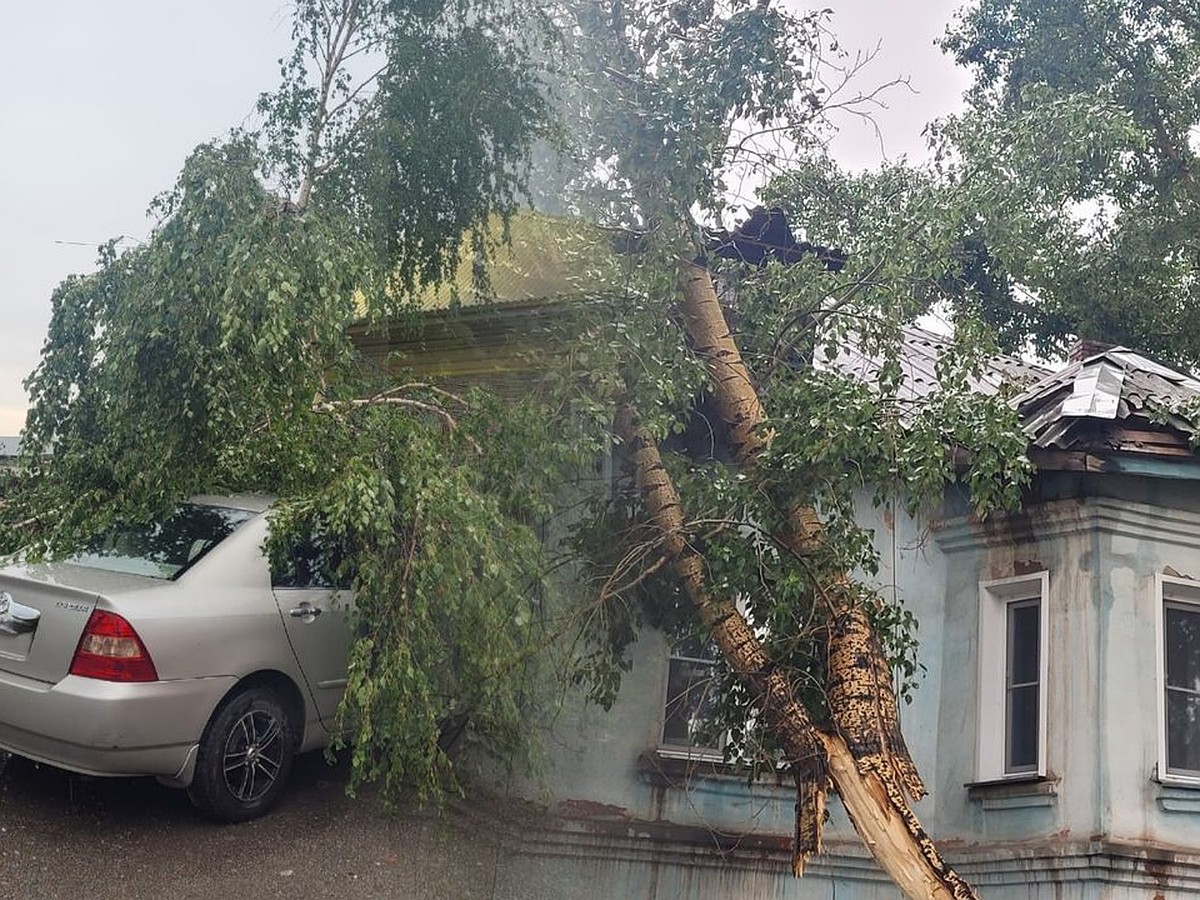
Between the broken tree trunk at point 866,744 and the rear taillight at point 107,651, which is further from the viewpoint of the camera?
the broken tree trunk at point 866,744

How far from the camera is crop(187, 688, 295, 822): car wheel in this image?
329 cm

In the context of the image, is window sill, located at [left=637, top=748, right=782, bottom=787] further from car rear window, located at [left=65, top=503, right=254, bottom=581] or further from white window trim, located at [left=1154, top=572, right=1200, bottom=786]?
Answer: car rear window, located at [left=65, top=503, right=254, bottom=581]

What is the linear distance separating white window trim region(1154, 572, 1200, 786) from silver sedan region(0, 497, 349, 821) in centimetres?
294

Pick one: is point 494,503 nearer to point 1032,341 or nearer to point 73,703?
point 73,703

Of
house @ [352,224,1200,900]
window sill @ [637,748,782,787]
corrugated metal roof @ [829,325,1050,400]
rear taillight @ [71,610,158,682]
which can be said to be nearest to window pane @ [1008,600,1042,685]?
house @ [352,224,1200,900]

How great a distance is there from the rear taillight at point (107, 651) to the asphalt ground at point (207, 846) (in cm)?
38

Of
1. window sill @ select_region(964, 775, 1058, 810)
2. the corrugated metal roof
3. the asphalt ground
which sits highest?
the corrugated metal roof

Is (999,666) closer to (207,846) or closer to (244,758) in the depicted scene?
(244,758)

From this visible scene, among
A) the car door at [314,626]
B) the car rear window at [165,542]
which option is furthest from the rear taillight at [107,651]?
the car door at [314,626]

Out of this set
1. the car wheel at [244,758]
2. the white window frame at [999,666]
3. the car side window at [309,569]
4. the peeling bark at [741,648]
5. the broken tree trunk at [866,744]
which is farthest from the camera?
the white window frame at [999,666]

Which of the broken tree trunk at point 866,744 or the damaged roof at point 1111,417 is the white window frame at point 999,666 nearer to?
the broken tree trunk at point 866,744

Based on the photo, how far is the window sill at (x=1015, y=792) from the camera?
4.22m

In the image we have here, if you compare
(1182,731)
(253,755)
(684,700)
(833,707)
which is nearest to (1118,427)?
(1182,731)

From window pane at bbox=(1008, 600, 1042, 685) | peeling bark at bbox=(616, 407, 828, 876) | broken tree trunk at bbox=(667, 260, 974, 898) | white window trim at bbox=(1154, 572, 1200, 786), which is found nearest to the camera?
broken tree trunk at bbox=(667, 260, 974, 898)
